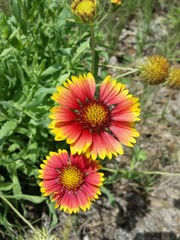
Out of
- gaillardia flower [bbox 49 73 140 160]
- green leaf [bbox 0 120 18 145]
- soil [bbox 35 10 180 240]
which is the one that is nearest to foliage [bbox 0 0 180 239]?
green leaf [bbox 0 120 18 145]

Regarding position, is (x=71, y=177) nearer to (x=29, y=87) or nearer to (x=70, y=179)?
(x=70, y=179)

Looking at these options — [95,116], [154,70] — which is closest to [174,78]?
[154,70]

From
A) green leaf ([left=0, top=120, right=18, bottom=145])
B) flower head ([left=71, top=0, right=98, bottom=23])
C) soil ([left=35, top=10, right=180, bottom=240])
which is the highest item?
flower head ([left=71, top=0, right=98, bottom=23])

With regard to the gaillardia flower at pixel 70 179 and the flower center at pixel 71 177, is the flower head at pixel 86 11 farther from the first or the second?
the flower center at pixel 71 177

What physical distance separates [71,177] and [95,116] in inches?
14.4

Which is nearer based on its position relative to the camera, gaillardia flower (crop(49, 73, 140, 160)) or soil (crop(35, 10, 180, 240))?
gaillardia flower (crop(49, 73, 140, 160))

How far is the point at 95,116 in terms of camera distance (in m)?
2.05

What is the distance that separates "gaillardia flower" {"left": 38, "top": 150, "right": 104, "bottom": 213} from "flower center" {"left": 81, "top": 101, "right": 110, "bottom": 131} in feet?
0.58

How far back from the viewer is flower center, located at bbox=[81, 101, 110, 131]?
2.04 metres

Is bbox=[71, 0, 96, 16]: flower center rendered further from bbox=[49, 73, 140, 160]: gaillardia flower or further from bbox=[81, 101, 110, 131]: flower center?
bbox=[81, 101, 110, 131]: flower center

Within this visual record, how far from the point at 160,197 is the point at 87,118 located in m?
1.38

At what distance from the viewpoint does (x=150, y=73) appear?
2.31 m

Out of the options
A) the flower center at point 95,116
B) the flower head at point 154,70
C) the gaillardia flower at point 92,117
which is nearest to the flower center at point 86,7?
the gaillardia flower at point 92,117

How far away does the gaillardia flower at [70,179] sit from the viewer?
205 centimetres
